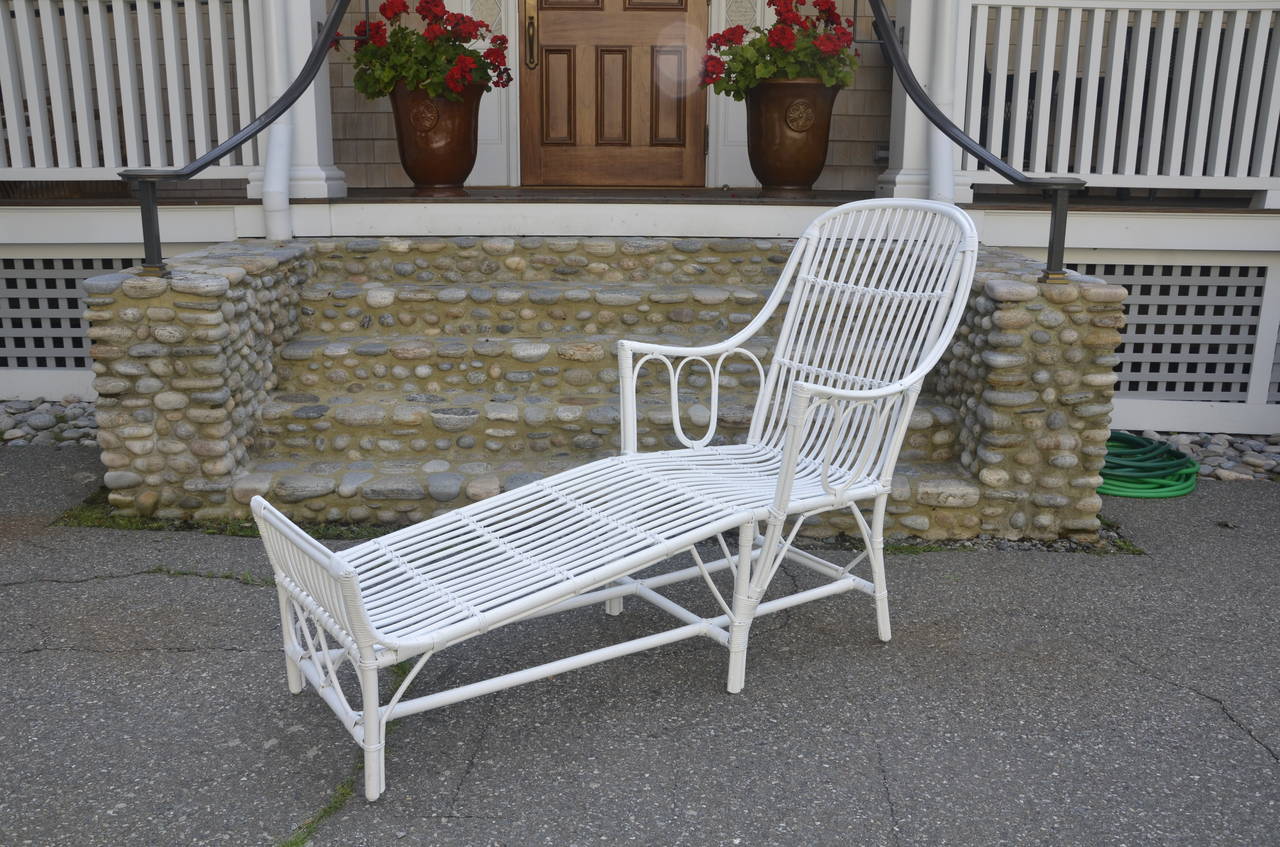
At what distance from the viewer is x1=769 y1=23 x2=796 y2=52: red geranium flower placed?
4.68m

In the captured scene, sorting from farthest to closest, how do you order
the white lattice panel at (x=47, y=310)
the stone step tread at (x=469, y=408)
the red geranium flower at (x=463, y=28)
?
1. the white lattice panel at (x=47, y=310)
2. the red geranium flower at (x=463, y=28)
3. the stone step tread at (x=469, y=408)

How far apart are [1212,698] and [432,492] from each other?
2.39 m

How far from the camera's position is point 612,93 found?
6059 millimetres

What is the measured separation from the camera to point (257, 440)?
13.0 ft

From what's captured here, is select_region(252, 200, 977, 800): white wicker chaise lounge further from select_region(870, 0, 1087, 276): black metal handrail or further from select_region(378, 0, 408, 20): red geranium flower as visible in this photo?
select_region(378, 0, 408, 20): red geranium flower

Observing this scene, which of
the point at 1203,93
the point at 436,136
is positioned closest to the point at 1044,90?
the point at 1203,93

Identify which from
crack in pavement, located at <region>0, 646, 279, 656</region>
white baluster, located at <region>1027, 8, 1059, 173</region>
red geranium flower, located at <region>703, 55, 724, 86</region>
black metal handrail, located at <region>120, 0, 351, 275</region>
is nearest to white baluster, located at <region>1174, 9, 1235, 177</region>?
white baluster, located at <region>1027, 8, 1059, 173</region>

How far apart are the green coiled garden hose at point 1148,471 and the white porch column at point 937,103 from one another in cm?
129

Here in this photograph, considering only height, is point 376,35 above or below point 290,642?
above

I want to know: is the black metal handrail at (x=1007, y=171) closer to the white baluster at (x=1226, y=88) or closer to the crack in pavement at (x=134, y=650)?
the white baluster at (x=1226, y=88)

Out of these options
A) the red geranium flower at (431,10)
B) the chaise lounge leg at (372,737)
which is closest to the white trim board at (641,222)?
the red geranium flower at (431,10)

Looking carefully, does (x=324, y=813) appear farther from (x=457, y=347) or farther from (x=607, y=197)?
(x=607, y=197)

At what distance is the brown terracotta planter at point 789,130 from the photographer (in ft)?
15.9

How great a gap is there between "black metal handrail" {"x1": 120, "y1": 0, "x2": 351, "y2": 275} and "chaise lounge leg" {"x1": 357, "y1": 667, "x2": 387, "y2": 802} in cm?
214
